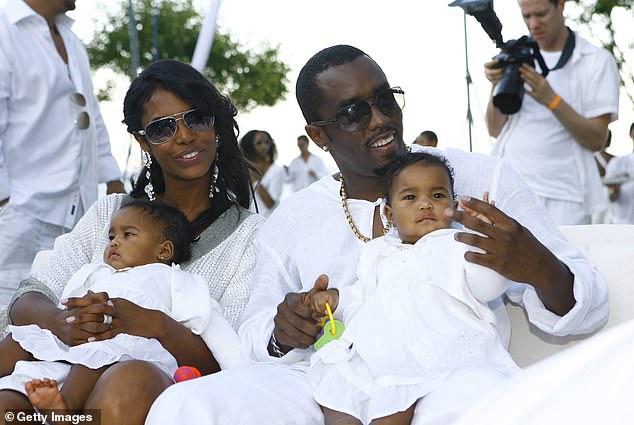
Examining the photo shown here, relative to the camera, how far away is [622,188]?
10.3 metres

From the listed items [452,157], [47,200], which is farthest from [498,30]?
[47,200]

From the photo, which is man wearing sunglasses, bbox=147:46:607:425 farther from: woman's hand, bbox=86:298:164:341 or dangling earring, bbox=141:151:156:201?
dangling earring, bbox=141:151:156:201

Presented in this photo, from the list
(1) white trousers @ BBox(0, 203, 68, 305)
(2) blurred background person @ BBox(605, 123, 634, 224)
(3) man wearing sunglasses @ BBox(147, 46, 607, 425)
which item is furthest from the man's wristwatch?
(2) blurred background person @ BBox(605, 123, 634, 224)

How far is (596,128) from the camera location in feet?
18.0

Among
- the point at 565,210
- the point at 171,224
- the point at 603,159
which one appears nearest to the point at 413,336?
the point at 171,224

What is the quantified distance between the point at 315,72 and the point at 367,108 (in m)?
0.31

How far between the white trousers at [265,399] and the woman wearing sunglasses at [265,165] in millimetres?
9342

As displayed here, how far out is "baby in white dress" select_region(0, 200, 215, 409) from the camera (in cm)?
323

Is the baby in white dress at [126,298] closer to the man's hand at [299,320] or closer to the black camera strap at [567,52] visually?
the man's hand at [299,320]

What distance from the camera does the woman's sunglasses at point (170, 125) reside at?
402 cm

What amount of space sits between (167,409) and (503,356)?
3.21 feet

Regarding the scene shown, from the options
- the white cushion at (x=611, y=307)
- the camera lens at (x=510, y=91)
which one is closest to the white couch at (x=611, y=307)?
the white cushion at (x=611, y=307)

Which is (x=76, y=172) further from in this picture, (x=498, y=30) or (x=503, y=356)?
(x=503, y=356)

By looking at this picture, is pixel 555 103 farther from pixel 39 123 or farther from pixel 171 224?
pixel 39 123
